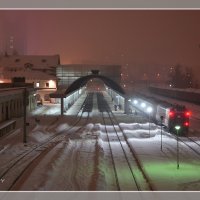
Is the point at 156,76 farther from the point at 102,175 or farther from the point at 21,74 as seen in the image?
the point at 102,175

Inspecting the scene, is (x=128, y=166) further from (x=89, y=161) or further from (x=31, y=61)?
(x=31, y=61)

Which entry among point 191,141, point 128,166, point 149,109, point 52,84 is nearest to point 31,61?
point 52,84

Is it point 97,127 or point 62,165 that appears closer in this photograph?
point 62,165

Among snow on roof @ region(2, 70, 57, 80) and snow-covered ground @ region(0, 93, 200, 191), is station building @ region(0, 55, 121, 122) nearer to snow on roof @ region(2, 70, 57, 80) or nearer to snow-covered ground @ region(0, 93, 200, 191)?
snow on roof @ region(2, 70, 57, 80)

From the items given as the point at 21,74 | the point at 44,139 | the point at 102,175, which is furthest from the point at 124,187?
the point at 21,74

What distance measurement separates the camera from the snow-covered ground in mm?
14977

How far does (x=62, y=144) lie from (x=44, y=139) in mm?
3089

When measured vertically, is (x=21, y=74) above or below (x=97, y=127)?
above

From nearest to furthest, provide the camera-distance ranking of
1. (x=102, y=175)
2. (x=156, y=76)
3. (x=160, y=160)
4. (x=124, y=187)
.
→ (x=124, y=187)
(x=102, y=175)
(x=160, y=160)
(x=156, y=76)

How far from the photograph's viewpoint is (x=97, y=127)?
117 ft

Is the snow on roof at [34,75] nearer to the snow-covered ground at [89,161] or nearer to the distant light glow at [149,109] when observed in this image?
the distant light glow at [149,109]

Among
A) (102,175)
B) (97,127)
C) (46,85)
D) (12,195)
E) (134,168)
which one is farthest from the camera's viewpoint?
(46,85)

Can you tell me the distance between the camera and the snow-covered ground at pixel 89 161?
49.1 ft

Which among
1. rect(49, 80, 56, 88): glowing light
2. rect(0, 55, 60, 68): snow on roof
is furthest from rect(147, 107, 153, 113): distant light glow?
rect(0, 55, 60, 68): snow on roof
